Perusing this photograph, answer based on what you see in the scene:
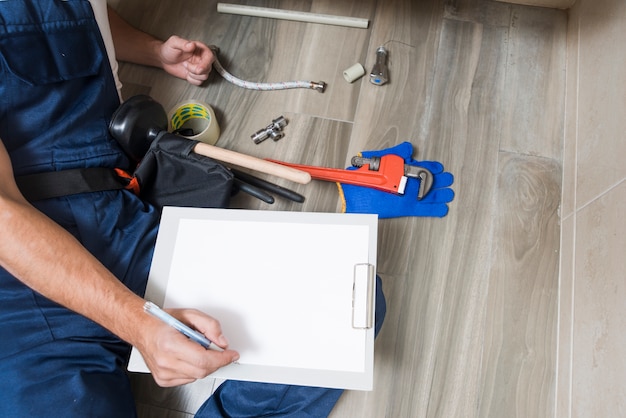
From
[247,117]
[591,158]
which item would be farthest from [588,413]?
[247,117]

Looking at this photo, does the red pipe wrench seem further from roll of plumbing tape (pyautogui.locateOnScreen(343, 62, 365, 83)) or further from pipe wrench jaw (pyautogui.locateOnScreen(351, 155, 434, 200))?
roll of plumbing tape (pyautogui.locateOnScreen(343, 62, 365, 83))

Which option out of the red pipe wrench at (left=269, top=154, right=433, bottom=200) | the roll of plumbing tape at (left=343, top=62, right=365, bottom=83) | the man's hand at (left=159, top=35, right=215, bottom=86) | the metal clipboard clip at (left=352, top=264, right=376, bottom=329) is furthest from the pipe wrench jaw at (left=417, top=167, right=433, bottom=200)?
the man's hand at (left=159, top=35, right=215, bottom=86)

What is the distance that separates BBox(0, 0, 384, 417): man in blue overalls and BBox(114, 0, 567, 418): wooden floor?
0.71 ft

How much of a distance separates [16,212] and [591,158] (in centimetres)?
110

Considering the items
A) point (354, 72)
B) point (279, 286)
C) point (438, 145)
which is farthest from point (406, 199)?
point (279, 286)

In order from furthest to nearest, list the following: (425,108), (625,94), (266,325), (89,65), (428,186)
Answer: (425,108)
(428,186)
(625,94)
(89,65)
(266,325)

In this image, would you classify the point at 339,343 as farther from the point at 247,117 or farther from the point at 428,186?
the point at 247,117

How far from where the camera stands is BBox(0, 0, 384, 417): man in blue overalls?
2.46ft

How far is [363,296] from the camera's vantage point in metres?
0.79

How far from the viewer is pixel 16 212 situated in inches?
29.4

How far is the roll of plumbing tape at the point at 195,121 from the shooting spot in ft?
3.98

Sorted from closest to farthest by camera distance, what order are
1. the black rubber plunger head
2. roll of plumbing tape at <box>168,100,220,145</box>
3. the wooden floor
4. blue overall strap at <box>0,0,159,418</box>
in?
1. blue overall strap at <box>0,0,159,418</box>
2. the black rubber plunger head
3. the wooden floor
4. roll of plumbing tape at <box>168,100,220,145</box>

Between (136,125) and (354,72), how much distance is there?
0.57 m

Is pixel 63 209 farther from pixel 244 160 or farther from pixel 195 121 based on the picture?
pixel 195 121
